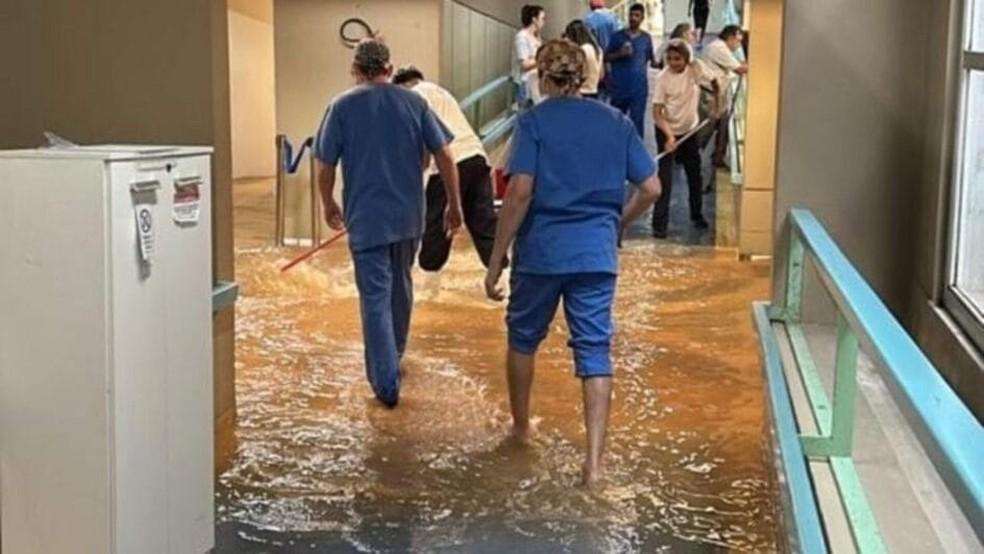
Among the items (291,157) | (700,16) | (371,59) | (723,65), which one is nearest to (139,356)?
(371,59)

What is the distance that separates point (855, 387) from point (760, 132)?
675 cm

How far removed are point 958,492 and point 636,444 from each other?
3349 millimetres

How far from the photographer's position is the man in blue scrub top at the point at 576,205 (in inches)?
163

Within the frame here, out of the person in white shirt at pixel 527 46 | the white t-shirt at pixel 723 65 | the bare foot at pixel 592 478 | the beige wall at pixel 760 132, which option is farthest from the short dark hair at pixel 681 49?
the bare foot at pixel 592 478

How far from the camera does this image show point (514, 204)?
414cm

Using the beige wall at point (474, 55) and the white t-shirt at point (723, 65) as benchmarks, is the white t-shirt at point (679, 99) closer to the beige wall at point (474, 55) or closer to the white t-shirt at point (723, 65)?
the white t-shirt at point (723, 65)

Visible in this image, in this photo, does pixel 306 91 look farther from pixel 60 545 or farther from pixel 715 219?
pixel 60 545

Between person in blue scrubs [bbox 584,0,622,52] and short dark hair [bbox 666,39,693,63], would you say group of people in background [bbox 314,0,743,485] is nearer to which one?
short dark hair [bbox 666,39,693,63]

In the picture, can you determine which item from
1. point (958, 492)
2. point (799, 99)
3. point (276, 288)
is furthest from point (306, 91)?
point (958, 492)

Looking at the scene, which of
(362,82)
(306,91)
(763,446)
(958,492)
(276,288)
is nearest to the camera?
(958,492)

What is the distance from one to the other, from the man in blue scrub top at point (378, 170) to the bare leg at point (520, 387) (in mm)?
710

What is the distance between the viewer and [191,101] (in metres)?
4.43

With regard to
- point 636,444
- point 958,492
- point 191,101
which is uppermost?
point 191,101

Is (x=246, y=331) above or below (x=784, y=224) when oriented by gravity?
below
